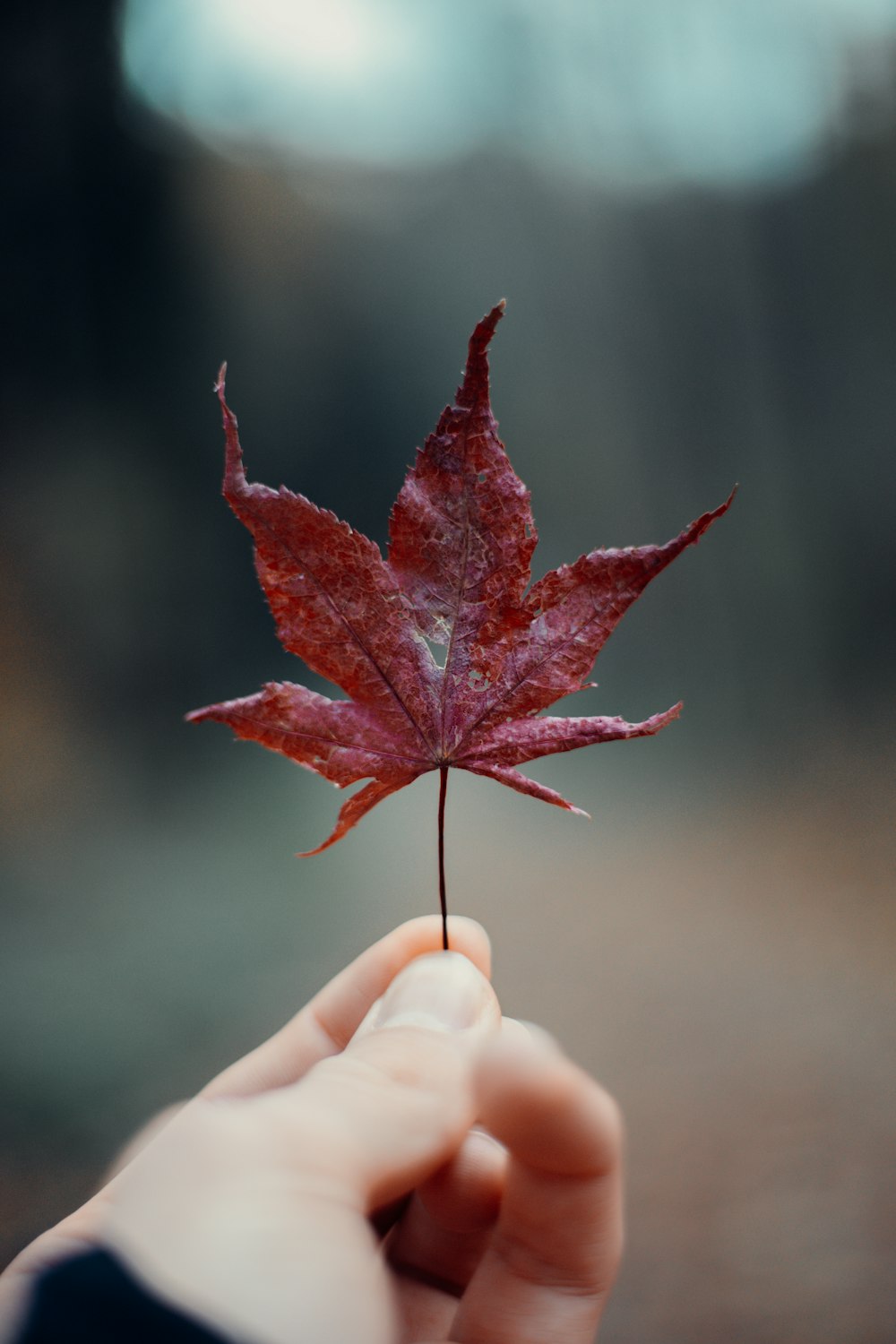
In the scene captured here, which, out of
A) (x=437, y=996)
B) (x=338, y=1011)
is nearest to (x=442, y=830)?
(x=437, y=996)

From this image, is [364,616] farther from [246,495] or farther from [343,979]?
[343,979]

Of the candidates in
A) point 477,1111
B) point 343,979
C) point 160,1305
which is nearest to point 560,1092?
point 477,1111

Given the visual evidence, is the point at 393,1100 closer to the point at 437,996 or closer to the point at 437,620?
the point at 437,996

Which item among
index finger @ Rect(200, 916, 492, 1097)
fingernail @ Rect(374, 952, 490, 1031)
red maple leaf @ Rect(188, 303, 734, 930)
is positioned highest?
red maple leaf @ Rect(188, 303, 734, 930)

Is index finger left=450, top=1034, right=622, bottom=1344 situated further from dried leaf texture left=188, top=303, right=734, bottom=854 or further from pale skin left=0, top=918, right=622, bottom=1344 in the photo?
dried leaf texture left=188, top=303, right=734, bottom=854

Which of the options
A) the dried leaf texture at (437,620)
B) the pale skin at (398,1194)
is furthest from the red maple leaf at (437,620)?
the pale skin at (398,1194)

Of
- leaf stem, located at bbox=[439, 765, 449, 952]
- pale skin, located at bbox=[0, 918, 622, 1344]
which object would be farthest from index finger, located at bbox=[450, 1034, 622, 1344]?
leaf stem, located at bbox=[439, 765, 449, 952]
